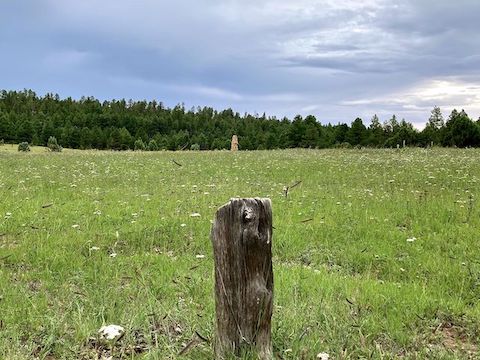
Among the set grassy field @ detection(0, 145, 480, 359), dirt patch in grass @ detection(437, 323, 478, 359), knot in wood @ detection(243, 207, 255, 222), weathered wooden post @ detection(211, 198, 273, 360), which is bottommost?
dirt patch in grass @ detection(437, 323, 478, 359)

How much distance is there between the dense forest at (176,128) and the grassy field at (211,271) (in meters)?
41.4

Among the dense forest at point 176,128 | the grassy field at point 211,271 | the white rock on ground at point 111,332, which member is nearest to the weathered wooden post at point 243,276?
the grassy field at point 211,271

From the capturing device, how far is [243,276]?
11.3 ft

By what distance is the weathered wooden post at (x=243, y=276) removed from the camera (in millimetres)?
3338

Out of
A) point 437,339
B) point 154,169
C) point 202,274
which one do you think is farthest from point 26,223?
point 154,169

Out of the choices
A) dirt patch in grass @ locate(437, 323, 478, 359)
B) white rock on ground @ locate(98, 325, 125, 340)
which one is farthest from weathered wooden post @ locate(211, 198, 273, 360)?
dirt patch in grass @ locate(437, 323, 478, 359)

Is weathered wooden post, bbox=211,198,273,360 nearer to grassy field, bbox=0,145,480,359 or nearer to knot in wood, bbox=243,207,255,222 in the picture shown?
knot in wood, bbox=243,207,255,222

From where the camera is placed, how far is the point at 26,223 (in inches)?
357

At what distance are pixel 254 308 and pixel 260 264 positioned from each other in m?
0.34

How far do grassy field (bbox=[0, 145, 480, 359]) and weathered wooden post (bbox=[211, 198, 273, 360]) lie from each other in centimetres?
41

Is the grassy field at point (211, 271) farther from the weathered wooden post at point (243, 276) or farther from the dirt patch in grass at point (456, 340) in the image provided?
the weathered wooden post at point (243, 276)

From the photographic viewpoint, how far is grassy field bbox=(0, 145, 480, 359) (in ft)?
13.8

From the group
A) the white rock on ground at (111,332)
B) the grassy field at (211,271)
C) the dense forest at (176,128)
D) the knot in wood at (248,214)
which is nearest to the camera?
the knot in wood at (248,214)

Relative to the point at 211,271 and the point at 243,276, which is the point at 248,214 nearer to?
the point at 243,276
